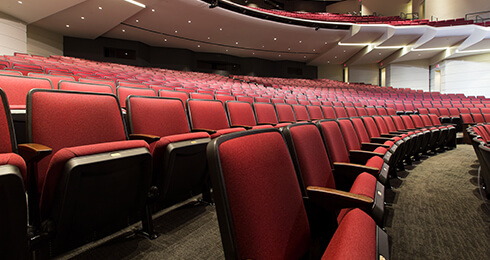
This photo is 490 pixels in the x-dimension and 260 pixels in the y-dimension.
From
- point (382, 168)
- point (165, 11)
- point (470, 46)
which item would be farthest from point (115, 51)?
point (470, 46)

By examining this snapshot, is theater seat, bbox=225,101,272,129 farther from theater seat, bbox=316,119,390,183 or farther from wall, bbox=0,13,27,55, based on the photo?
wall, bbox=0,13,27,55

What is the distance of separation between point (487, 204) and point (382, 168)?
0.44 metres

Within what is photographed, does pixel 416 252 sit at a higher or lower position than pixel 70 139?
lower

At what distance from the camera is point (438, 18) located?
468 cm

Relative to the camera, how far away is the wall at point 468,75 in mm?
4199

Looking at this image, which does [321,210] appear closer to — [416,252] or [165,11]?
[416,252]

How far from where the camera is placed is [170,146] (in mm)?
466

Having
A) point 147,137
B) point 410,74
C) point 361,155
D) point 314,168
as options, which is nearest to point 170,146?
point 147,137

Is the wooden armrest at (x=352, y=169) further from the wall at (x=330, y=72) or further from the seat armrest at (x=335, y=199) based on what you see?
the wall at (x=330, y=72)

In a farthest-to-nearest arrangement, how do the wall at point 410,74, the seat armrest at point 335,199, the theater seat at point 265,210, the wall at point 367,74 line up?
the wall at point 367,74
the wall at point 410,74
the seat armrest at point 335,199
the theater seat at point 265,210

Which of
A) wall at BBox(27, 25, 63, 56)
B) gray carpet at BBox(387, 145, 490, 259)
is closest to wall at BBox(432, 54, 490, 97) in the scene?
gray carpet at BBox(387, 145, 490, 259)

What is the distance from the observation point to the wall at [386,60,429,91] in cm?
510

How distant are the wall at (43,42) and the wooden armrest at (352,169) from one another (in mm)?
4365

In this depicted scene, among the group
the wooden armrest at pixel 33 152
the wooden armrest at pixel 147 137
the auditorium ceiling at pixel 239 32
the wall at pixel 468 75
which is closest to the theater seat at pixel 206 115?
the wooden armrest at pixel 147 137
